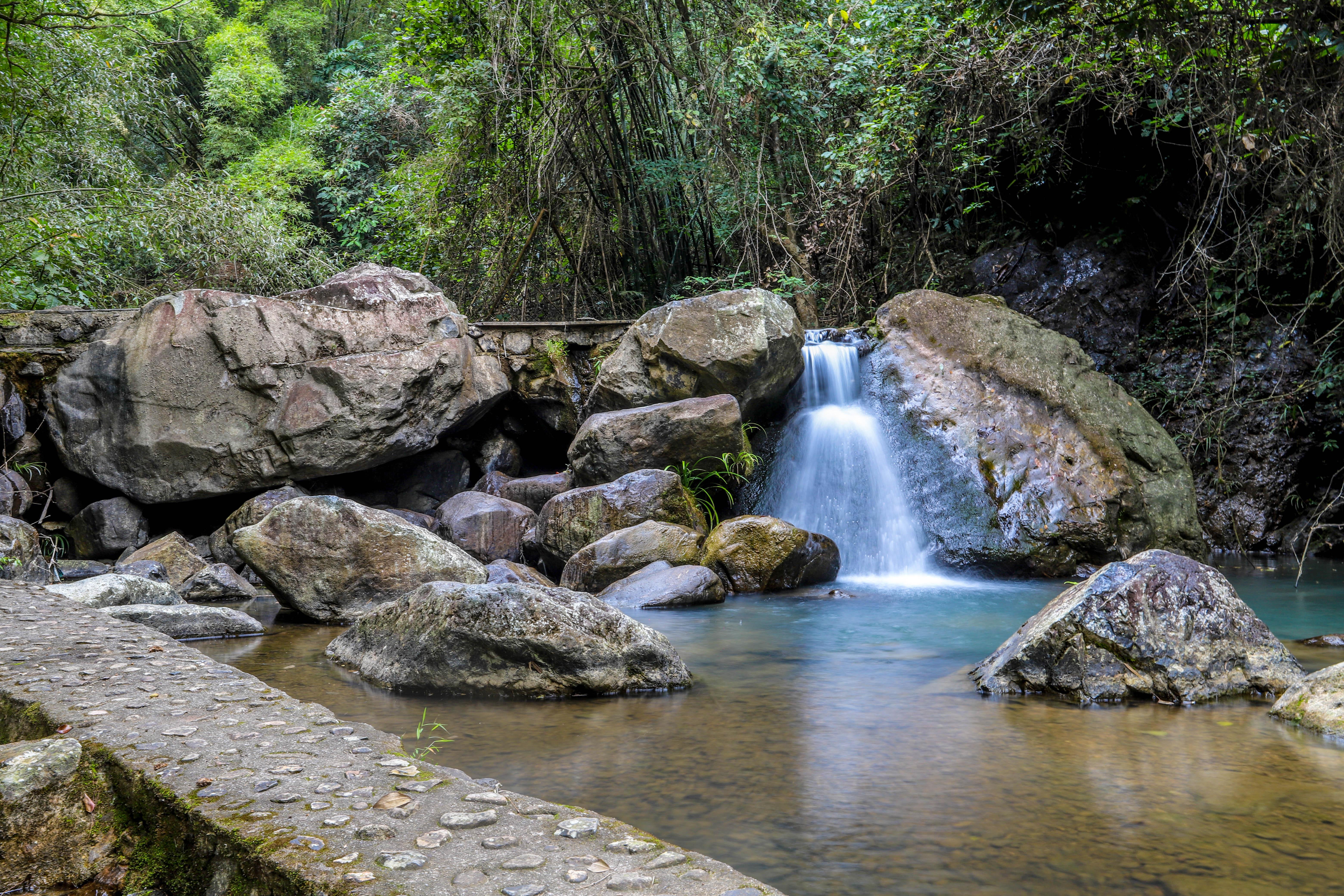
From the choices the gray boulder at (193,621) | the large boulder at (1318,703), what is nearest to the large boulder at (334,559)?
the gray boulder at (193,621)

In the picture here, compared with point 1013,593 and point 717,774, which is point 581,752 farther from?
point 1013,593

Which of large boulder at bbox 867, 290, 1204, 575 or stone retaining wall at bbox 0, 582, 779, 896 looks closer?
stone retaining wall at bbox 0, 582, 779, 896

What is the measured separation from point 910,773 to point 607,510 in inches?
184

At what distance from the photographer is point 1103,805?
9.05ft

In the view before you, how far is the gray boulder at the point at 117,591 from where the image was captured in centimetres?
523

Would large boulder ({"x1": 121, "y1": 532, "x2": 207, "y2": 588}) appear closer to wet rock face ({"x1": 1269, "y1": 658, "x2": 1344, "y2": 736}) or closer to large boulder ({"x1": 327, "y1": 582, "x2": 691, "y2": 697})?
large boulder ({"x1": 327, "y1": 582, "x2": 691, "y2": 697})

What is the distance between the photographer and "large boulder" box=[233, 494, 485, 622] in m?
5.93

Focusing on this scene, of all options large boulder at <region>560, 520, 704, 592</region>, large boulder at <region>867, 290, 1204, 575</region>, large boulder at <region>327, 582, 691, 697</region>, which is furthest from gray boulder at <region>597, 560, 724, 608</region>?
large boulder at <region>867, 290, 1204, 575</region>

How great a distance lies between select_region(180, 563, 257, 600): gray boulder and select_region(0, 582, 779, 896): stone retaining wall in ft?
14.4

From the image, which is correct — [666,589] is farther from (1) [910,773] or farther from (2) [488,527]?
(1) [910,773]

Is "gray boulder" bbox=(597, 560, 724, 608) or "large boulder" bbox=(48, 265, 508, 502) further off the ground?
"large boulder" bbox=(48, 265, 508, 502)

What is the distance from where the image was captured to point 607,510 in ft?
24.8

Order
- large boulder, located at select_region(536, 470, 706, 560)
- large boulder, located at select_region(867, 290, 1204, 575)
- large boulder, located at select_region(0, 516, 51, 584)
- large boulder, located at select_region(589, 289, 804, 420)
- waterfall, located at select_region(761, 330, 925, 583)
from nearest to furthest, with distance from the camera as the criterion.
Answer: large boulder, located at select_region(0, 516, 51, 584)
large boulder, located at select_region(536, 470, 706, 560)
large boulder, located at select_region(867, 290, 1204, 575)
waterfall, located at select_region(761, 330, 925, 583)
large boulder, located at select_region(589, 289, 804, 420)

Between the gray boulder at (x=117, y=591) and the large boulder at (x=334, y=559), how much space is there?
0.52 m
